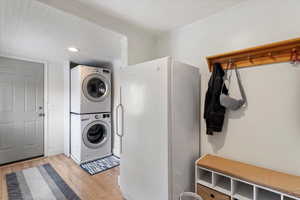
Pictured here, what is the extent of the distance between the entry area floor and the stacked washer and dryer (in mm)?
268

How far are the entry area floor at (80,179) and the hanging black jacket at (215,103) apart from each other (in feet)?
4.89

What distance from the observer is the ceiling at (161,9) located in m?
1.50

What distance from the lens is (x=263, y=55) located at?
1.36 m

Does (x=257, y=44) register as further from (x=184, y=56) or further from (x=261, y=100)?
(x=184, y=56)

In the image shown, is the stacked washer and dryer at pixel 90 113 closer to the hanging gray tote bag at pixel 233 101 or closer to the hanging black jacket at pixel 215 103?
the hanging black jacket at pixel 215 103

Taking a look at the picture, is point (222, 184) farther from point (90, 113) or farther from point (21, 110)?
point (21, 110)

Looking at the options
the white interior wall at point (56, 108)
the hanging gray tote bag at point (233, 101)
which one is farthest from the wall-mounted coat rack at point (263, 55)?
the white interior wall at point (56, 108)

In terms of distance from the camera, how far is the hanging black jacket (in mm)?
1524

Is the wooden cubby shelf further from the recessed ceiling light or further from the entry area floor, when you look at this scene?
the recessed ceiling light

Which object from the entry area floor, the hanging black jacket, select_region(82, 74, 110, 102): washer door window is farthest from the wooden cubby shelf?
select_region(82, 74, 110, 102): washer door window

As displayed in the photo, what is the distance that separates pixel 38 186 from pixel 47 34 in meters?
2.13

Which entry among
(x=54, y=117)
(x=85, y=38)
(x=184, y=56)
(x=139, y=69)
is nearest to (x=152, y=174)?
(x=139, y=69)

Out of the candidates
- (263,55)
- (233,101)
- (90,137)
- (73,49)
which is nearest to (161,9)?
(263,55)

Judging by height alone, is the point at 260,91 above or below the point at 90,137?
above
